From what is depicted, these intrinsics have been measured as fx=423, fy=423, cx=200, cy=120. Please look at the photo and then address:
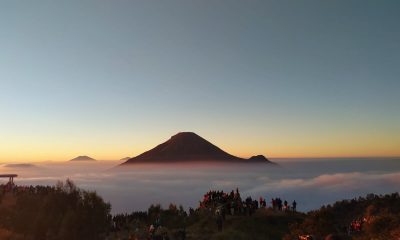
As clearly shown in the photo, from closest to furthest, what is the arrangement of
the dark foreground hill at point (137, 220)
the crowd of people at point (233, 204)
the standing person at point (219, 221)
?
the dark foreground hill at point (137, 220)
the standing person at point (219, 221)
the crowd of people at point (233, 204)

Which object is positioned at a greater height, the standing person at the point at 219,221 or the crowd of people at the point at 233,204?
the crowd of people at the point at 233,204

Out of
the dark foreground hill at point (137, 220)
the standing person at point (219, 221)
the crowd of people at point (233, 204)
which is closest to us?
the dark foreground hill at point (137, 220)

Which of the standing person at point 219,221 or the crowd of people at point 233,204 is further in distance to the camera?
the crowd of people at point 233,204

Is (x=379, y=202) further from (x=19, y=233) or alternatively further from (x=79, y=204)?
(x=19, y=233)

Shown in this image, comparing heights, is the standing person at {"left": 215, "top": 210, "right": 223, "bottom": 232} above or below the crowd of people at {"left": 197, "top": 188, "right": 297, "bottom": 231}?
below

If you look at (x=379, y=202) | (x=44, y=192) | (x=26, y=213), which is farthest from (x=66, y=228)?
(x=379, y=202)

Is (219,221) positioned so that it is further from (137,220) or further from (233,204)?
(137,220)

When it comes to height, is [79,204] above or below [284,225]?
above

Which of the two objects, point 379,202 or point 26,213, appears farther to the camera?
point 379,202

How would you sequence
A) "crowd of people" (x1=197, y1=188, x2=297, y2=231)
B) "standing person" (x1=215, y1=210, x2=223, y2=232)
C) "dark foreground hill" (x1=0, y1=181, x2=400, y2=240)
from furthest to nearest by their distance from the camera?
"crowd of people" (x1=197, y1=188, x2=297, y2=231) → "standing person" (x1=215, y1=210, x2=223, y2=232) → "dark foreground hill" (x1=0, y1=181, x2=400, y2=240)

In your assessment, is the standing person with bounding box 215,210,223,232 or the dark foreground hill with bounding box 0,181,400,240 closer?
the dark foreground hill with bounding box 0,181,400,240

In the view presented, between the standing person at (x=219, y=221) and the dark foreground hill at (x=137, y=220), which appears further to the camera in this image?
the standing person at (x=219, y=221)
